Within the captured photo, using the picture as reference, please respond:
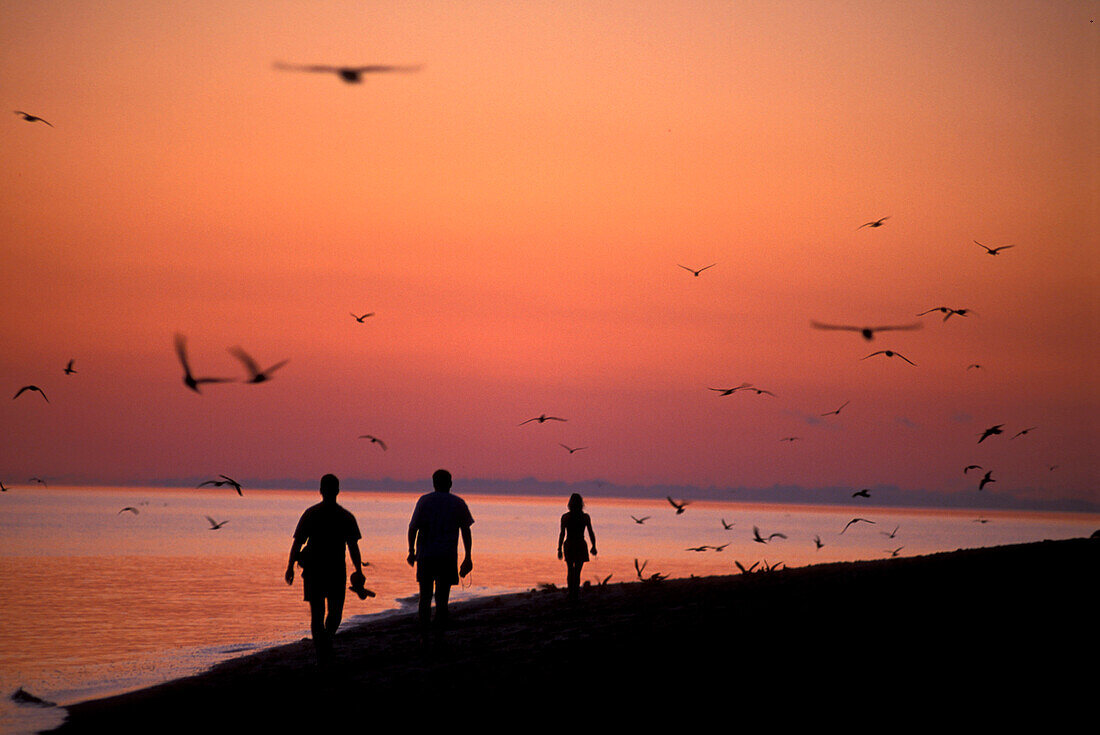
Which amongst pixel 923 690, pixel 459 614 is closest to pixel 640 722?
pixel 923 690

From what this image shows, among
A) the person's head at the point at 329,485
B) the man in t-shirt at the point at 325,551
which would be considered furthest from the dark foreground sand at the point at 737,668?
the person's head at the point at 329,485

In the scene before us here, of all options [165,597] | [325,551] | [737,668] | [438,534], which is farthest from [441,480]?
[165,597]

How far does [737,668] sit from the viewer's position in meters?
10.6

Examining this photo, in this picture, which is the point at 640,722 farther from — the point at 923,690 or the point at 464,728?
the point at 923,690

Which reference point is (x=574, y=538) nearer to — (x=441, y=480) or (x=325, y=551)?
(x=441, y=480)

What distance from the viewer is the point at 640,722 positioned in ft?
30.2

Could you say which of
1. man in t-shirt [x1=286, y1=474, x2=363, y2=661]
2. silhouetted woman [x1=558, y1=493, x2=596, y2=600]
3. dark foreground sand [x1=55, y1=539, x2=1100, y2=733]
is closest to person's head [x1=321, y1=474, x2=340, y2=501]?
man in t-shirt [x1=286, y1=474, x2=363, y2=661]

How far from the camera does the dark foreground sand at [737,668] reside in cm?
931

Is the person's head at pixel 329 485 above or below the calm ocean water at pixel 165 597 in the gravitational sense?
above

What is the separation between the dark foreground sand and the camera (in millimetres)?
9312

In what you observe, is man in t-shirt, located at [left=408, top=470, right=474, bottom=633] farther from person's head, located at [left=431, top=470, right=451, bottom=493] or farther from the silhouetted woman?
the silhouetted woman

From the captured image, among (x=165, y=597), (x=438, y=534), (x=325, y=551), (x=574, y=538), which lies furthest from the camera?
(x=165, y=597)

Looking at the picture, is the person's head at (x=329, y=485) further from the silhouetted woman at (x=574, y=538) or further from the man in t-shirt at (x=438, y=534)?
the silhouetted woman at (x=574, y=538)

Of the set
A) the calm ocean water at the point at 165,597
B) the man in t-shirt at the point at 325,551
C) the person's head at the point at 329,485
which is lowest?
the calm ocean water at the point at 165,597
